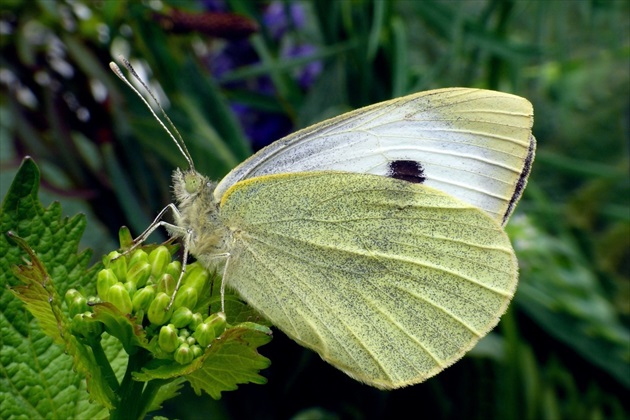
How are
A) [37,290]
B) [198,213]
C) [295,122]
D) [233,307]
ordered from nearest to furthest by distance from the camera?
[37,290] → [233,307] → [198,213] → [295,122]

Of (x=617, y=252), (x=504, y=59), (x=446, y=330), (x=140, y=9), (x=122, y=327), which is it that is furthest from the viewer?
(x=617, y=252)

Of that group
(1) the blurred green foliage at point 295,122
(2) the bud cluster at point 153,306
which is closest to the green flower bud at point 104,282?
(2) the bud cluster at point 153,306

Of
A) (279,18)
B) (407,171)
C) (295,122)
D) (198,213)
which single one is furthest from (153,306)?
(279,18)

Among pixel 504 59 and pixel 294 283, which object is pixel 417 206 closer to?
pixel 294 283

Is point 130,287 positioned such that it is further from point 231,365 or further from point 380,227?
point 380,227

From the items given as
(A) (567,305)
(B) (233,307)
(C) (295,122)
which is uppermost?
(B) (233,307)

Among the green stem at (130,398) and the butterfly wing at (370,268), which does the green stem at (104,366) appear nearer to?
the green stem at (130,398)

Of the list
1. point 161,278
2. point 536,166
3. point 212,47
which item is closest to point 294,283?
point 161,278

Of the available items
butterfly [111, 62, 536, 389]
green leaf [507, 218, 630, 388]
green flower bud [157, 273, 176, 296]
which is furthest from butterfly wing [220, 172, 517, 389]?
green leaf [507, 218, 630, 388]
